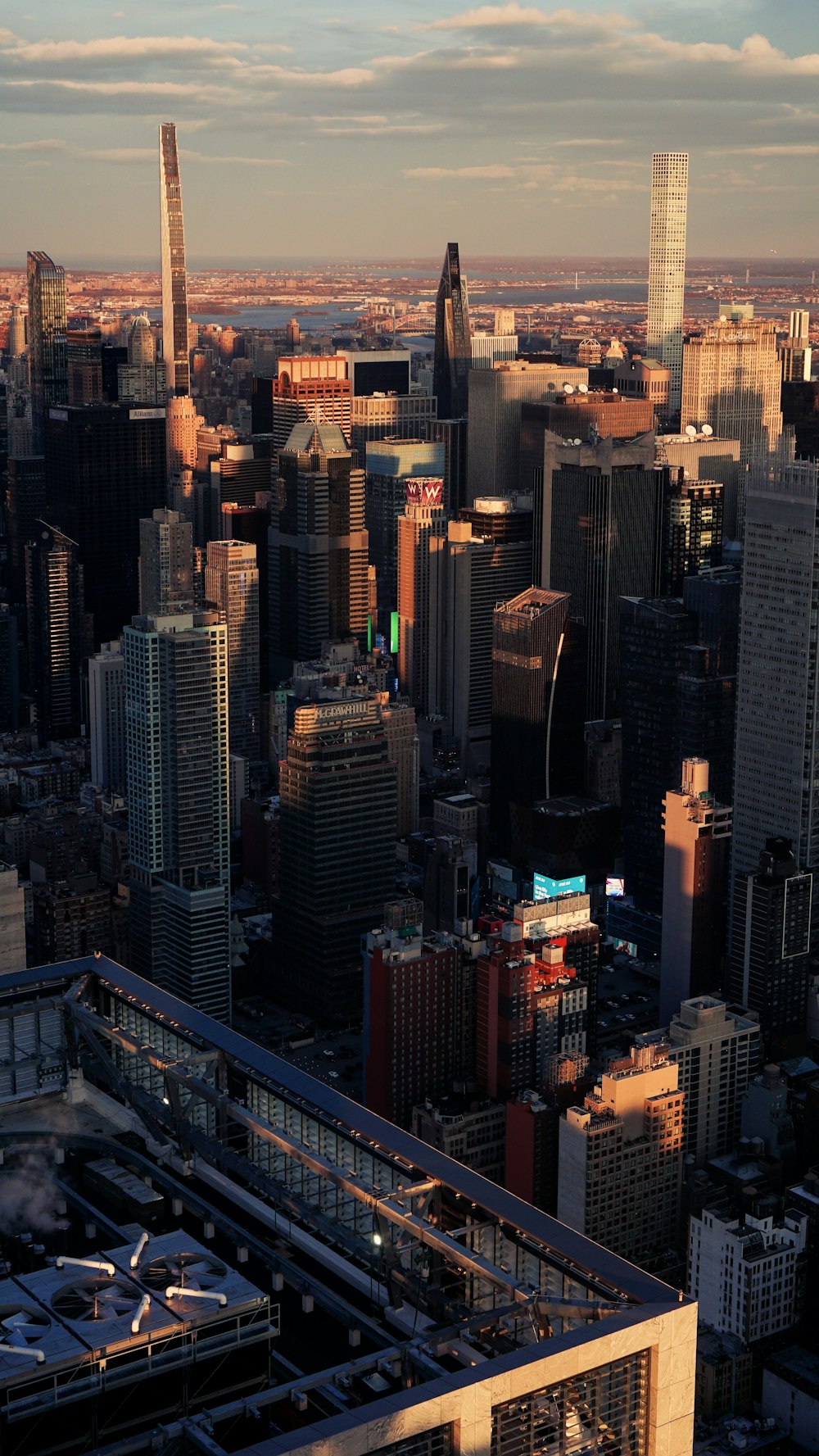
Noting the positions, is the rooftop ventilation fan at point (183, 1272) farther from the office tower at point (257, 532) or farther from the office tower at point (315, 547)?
the office tower at point (257, 532)

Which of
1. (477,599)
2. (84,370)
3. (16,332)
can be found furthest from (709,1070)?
(16,332)

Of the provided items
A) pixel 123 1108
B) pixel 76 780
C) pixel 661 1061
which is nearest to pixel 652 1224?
pixel 661 1061

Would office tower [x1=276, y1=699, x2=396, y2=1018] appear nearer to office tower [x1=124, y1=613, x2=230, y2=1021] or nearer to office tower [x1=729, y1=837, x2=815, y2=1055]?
office tower [x1=124, y1=613, x2=230, y2=1021]

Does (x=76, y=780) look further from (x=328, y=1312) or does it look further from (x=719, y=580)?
(x=328, y=1312)

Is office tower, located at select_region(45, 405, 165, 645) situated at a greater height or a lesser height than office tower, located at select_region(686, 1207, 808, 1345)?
greater

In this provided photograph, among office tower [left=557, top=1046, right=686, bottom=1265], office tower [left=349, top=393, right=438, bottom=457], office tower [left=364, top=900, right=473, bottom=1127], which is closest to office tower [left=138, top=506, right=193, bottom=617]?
office tower [left=349, top=393, right=438, bottom=457]

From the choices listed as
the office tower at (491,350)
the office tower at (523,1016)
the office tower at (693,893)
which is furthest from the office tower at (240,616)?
the office tower at (491,350)
